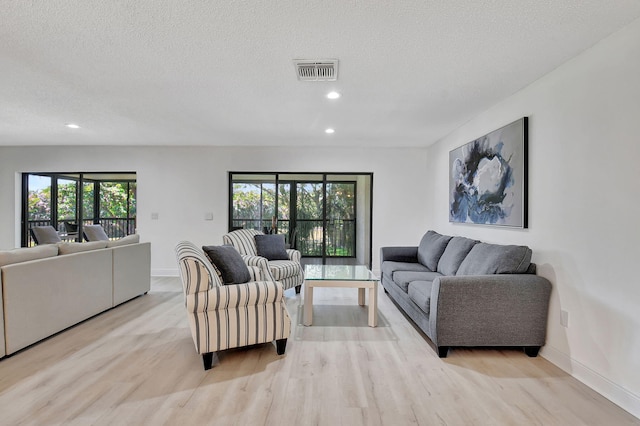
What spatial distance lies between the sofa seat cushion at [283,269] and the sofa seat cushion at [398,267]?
1.22 meters

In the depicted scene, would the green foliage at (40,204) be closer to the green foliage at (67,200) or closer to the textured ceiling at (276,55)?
the green foliage at (67,200)

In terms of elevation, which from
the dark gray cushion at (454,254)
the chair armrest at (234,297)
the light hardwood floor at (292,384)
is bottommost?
the light hardwood floor at (292,384)

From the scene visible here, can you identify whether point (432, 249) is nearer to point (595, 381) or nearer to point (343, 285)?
point (343, 285)

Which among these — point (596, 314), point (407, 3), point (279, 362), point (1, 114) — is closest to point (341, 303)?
point (279, 362)

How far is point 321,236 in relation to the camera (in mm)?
6172

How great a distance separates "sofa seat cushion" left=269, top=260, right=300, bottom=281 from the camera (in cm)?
425

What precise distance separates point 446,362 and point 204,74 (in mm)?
2993

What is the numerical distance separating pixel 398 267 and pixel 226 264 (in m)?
2.32

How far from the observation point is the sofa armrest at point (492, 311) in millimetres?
2650

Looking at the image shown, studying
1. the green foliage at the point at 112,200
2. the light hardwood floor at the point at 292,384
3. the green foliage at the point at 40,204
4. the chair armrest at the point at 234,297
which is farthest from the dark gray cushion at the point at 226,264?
the green foliage at the point at 40,204

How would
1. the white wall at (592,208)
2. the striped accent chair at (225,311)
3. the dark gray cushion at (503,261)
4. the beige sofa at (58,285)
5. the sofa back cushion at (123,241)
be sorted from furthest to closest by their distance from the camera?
the sofa back cushion at (123,241) → the dark gray cushion at (503,261) → the beige sofa at (58,285) → the striped accent chair at (225,311) → the white wall at (592,208)

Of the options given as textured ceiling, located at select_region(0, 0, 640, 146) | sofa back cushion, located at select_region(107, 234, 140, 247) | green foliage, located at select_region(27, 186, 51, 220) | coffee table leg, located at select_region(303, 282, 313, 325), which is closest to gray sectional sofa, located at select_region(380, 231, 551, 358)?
coffee table leg, located at select_region(303, 282, 313, 325)

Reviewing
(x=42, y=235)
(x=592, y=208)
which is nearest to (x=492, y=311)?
(x=592, y=208)

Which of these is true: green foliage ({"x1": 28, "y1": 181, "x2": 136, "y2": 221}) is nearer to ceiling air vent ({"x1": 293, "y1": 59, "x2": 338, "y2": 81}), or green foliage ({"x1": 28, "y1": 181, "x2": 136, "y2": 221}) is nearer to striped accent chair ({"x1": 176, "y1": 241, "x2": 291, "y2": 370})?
striped accent chair ({"x1": 176, "y1": 241, "x2": 291, "y2": 370})
